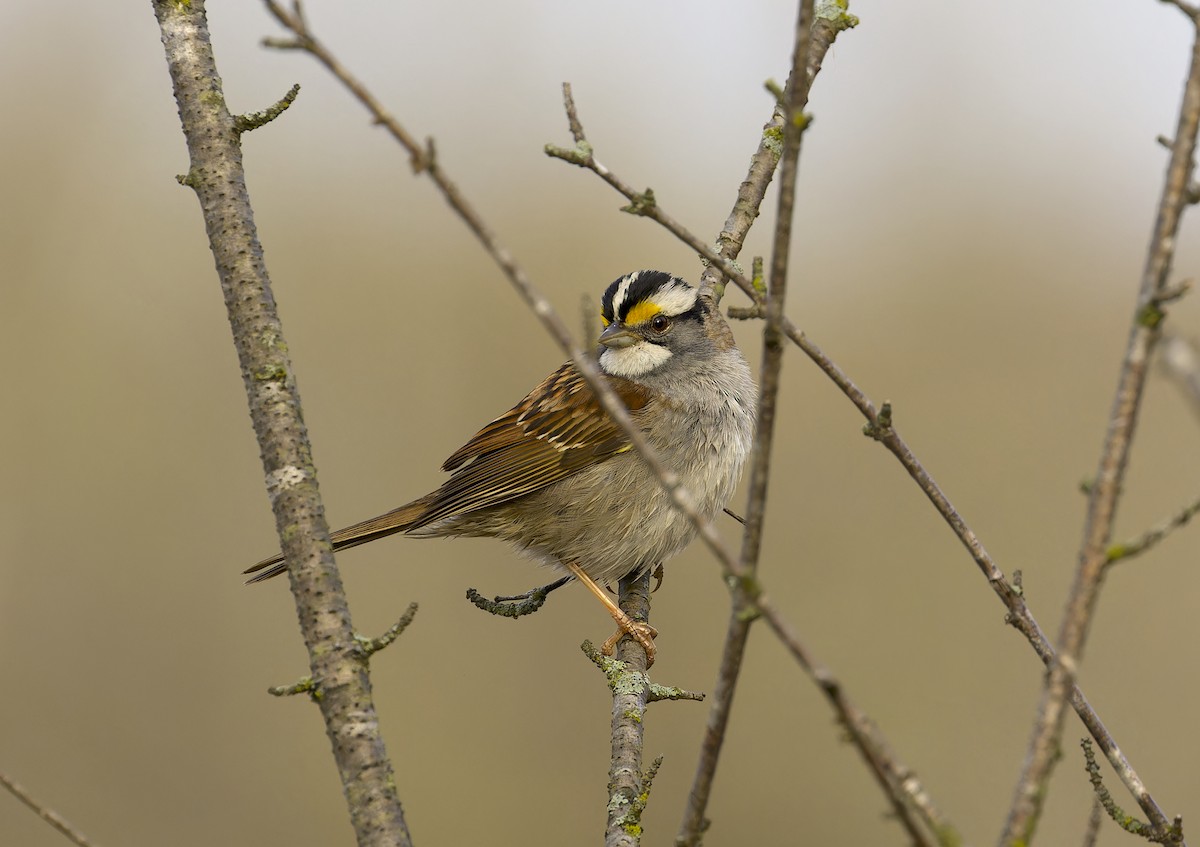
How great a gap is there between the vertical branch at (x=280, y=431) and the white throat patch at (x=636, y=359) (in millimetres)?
2433

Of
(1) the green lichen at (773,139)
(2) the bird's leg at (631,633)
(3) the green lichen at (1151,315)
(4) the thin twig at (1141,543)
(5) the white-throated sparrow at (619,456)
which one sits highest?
(1) the green lichen at (773,139)

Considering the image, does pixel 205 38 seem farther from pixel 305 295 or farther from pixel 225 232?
pixel 305 295

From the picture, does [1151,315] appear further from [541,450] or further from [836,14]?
[541,450]

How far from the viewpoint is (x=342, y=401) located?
8.25m

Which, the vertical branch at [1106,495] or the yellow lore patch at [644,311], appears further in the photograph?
the yellow lore patch at [644,311]

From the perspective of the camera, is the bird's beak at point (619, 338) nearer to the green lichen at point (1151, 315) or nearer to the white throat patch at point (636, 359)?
the white throat patch at point (636, 359)

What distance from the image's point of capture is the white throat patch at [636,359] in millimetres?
4996

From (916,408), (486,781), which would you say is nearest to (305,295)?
(486,781)

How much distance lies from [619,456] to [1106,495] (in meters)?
3.50

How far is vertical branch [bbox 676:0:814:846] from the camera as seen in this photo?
1563 mm

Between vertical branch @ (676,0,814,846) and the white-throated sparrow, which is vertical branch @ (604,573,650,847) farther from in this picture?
vertical branch @ (676,0,814,846)

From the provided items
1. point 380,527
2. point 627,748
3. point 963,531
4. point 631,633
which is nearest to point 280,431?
point 627,748

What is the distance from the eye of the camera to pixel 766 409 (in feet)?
5.27

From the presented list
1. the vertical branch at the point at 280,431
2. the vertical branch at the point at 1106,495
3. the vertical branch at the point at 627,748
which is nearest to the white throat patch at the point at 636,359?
the vertical branch at the point at 627,748
